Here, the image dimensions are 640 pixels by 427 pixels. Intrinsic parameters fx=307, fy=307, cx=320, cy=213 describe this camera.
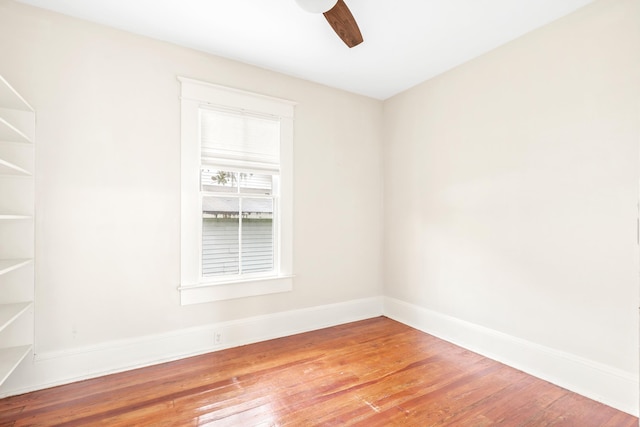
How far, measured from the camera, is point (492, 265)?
9.31 ft

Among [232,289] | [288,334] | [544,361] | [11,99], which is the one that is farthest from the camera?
[288,334]

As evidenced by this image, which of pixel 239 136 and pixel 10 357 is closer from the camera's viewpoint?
pixel 10 357

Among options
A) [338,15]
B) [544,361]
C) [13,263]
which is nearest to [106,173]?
[13,263]

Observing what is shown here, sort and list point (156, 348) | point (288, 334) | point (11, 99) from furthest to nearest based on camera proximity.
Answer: point (288, 334), point (156, 348), point (11, 99)

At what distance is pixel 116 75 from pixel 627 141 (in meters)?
3.85

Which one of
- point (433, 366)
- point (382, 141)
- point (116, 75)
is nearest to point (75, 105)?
point (116, 75)

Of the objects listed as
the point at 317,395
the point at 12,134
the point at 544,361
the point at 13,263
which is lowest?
the point at 317,395

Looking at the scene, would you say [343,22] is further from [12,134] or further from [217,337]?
[217,337]

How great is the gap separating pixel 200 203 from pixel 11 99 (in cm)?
142

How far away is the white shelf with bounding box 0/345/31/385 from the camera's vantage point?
184 centimetres

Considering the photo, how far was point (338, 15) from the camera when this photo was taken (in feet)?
6.40

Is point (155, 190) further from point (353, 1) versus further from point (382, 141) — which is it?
point (382, 141)

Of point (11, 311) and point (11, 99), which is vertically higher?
point (11, 99)

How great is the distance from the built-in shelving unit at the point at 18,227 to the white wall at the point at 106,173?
6 cm
